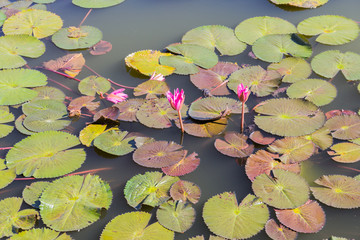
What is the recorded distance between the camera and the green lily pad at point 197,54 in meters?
4.11

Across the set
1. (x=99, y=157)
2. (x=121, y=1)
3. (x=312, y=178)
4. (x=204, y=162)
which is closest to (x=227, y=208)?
(x=204, y=162)

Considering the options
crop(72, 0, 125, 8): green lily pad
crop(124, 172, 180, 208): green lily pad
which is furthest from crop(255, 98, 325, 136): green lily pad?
crop(72, 0, 125, 8): green lily pad

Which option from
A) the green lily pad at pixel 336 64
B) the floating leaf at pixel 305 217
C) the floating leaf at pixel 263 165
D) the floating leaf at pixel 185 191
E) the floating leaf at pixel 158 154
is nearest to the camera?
the floating leaf at pixel 305 217

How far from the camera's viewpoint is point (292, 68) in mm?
3943

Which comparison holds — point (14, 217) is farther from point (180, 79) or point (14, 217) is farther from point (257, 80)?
point (257, 80)

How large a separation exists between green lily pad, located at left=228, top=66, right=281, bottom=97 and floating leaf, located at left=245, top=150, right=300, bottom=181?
0.80 metres

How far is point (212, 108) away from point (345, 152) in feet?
3.87

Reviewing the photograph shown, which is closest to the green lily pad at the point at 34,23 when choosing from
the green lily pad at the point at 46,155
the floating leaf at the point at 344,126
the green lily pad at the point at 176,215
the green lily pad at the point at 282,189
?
the green lily pad at the point at 46,155

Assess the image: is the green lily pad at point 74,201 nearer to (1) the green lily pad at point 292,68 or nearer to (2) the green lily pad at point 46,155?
(2) the green lily pad at point 46,155

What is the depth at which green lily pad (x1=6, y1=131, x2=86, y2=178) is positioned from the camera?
123 inches

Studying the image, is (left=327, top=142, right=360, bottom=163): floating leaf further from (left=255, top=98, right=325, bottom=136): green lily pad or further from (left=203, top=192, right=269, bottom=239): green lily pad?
(left=203, top=192, right=269, bottom=239): green lily pad

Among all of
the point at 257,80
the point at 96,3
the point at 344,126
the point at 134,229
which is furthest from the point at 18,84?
the point at 344,126

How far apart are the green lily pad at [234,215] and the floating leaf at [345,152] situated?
80 cm

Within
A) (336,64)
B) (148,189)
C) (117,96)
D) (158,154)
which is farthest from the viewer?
(336,64)
